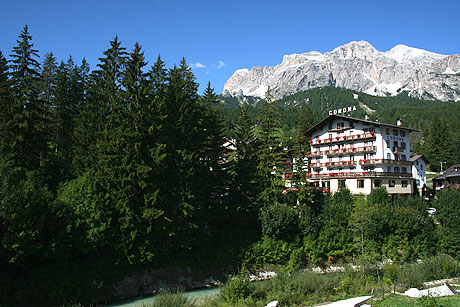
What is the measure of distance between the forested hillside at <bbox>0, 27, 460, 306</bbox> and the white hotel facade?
5.48 m

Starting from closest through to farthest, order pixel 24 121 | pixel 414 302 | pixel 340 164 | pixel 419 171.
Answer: pixel 414 302, pixel 24 121, pixel 340 164, pixel 419 171

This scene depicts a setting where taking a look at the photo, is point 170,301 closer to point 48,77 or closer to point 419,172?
point 48,77

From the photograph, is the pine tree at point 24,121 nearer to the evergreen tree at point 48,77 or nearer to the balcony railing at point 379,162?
the evergreen tree at point 48,77

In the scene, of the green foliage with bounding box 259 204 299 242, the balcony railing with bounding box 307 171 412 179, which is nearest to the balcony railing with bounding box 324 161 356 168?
the balcony railing with bounding box 307 171 412 179

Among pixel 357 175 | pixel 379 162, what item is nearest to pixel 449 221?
pixel 379 162

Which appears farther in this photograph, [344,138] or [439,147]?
[439,147]

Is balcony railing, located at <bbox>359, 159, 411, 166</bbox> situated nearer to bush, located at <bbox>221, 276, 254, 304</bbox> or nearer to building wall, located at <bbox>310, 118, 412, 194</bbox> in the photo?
building wall, located at <bbox>310, 118, 412, 194</bbox>

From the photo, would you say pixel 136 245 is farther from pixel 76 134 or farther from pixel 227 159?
pixel 227 159

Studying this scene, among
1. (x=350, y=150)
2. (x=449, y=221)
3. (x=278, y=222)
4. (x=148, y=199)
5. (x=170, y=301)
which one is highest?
(x=350, y=150)

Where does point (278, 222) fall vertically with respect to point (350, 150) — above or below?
below

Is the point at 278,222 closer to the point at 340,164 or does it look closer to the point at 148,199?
the point at 148,199

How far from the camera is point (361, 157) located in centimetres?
5409

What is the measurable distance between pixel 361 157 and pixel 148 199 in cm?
3867

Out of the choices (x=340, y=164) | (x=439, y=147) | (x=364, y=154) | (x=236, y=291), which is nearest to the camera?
(x=236, y=291)
